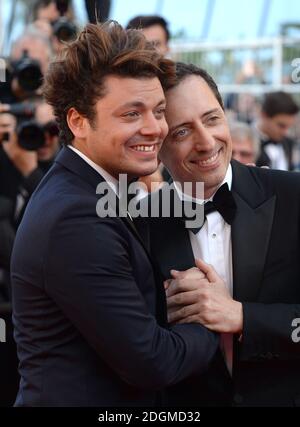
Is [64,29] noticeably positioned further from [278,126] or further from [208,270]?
[278,126]

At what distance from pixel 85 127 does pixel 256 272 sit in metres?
0.65

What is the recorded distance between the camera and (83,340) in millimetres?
1864

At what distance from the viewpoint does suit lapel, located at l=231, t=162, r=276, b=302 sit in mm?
2137

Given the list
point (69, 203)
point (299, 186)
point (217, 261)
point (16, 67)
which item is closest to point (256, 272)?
point (217, 261)

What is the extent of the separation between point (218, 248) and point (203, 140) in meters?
0.33

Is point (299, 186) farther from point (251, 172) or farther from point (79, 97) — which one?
point (79, 97)

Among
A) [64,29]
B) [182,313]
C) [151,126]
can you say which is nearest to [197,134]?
[151,126]

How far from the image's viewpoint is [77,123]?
199 cm

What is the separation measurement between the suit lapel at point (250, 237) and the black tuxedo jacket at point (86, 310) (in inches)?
9.2

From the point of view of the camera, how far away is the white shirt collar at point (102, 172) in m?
1.96

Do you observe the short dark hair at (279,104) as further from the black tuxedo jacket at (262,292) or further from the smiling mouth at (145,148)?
the smiling mouth at (145,148)

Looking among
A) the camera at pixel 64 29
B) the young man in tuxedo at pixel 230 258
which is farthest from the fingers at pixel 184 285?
the camera at pixel 64 29

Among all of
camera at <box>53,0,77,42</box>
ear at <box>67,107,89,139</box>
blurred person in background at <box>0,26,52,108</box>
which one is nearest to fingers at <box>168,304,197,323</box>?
ear at <box>67,107,89,139</box>

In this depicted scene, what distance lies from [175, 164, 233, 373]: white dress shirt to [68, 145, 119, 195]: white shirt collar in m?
0.38
